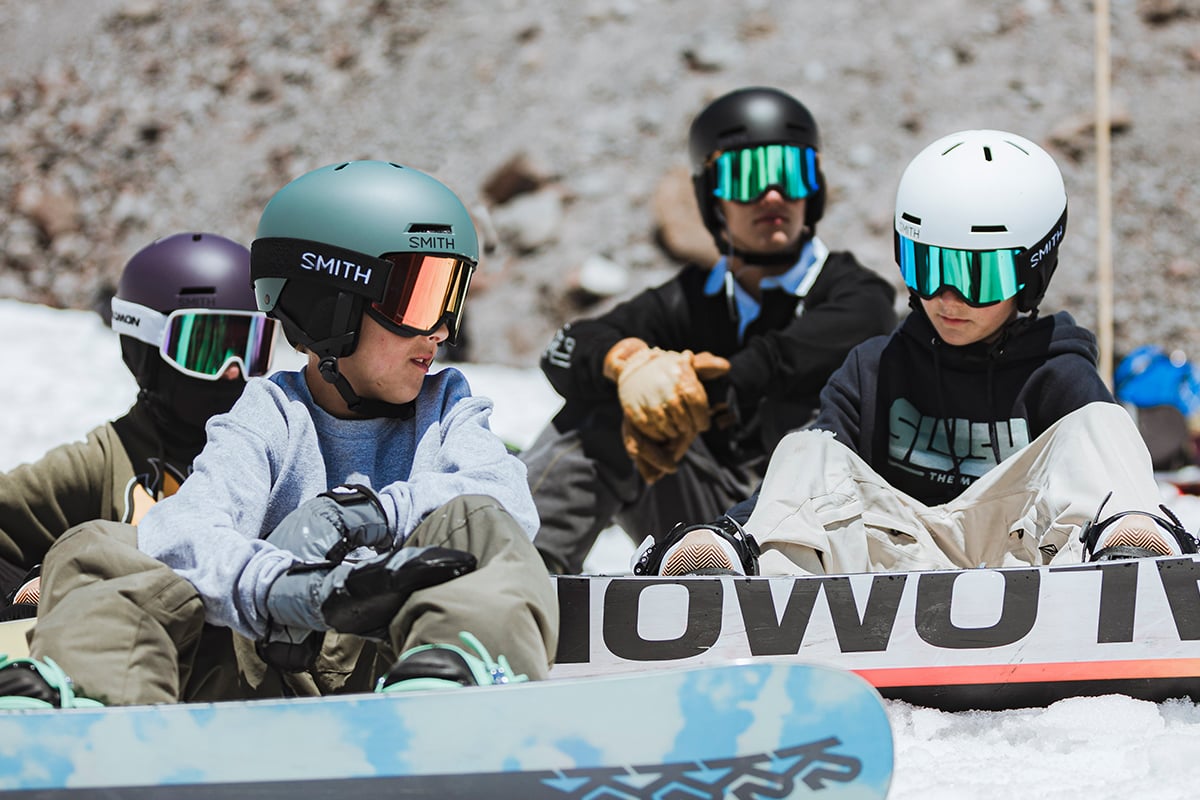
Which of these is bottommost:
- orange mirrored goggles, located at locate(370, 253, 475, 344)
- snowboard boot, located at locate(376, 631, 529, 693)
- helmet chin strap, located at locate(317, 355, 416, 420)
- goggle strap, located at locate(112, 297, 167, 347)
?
snowboard boot, located at locate(376, 631, 529, 693)

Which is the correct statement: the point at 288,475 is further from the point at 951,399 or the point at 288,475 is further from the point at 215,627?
the point at 951,399

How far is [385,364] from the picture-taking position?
3133 millimetres

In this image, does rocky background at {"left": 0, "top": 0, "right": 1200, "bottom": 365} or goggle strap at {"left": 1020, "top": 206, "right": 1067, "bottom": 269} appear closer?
goggle strap at {"left": 1020, "top": 206, "right": 1067, "bottom": 269}

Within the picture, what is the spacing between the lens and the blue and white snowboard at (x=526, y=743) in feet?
7.90

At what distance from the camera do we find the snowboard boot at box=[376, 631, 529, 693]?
8.09 ft

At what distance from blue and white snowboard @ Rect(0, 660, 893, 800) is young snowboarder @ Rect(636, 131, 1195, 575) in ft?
3.24

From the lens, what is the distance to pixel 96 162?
768 inches

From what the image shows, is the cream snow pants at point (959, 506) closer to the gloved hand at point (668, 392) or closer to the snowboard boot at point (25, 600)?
the gloved hand at point (668, 392)

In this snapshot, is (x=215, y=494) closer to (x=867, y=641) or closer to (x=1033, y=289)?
(x=867, y=641)

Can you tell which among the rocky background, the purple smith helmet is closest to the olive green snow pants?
the purple smith helmet

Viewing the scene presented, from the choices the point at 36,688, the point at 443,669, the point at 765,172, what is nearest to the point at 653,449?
the point at 765,172

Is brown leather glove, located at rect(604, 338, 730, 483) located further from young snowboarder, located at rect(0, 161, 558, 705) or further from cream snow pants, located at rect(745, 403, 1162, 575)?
young snowboarder, located at rect(0, 161, 558, 705)

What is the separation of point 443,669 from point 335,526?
18.1 inches

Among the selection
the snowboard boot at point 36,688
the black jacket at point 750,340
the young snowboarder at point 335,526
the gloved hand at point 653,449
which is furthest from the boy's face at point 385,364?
the black jacket at point 750,340
